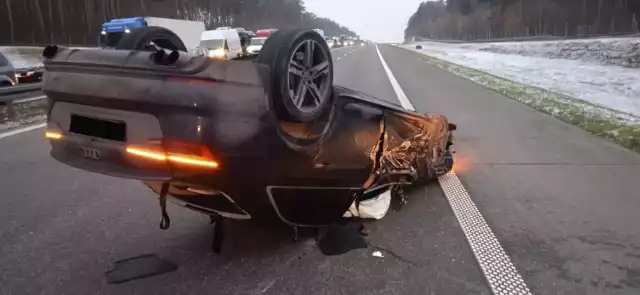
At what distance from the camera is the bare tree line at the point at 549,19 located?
6938 centimetres

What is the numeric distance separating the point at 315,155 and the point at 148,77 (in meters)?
1.09

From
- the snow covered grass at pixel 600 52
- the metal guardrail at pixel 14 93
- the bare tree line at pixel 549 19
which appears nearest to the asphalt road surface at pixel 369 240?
the metal guardrail at pixel 14 93

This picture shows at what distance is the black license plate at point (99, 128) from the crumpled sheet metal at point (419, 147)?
6.16 feet

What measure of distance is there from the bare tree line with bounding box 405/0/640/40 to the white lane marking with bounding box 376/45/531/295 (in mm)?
→ 64706

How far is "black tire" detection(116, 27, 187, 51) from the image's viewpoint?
343 cm

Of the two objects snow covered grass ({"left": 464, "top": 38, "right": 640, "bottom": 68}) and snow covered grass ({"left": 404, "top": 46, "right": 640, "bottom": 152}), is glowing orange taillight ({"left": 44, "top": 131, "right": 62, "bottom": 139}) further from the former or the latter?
snow covered grass ({"left": 464, "top": 38, "right": 640, "bottom": 68})

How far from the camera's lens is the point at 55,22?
52.9 m

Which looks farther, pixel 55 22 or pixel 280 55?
pixel 55 22

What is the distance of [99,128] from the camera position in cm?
302

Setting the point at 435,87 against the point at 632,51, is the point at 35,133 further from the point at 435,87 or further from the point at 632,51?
the point at 632,51

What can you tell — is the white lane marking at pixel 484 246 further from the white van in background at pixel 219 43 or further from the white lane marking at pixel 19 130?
the white van in background at pixel 219 43

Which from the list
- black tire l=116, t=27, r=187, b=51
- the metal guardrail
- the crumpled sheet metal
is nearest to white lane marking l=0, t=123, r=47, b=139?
the metal guardrail

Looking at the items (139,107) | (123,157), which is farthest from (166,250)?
(139,107)

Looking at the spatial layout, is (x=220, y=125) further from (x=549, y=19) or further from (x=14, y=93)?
(x=549, y=19)
